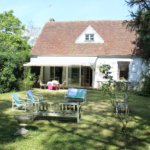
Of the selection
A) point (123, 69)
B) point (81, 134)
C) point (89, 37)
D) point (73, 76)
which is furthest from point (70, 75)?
point (81, 134)

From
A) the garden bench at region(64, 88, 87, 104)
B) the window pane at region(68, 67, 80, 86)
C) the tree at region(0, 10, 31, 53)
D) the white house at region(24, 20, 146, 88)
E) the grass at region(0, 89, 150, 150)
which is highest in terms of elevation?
the tree at region(0, 10, 31, 53)

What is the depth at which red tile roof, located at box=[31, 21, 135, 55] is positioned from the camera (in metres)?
18.4

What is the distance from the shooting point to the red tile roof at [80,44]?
18359mm

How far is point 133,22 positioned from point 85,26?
374 inches

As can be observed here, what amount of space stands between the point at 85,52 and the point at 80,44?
1.47 m

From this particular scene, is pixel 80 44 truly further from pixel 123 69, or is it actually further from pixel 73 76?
pixel 123 69

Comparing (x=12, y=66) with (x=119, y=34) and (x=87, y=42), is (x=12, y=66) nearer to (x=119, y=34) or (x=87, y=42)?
(x=87, y=42)

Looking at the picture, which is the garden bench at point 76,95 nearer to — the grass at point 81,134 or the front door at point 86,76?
the grass at point 81,134

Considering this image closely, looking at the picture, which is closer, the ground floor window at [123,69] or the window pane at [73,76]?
the ground floor window at [123,69]

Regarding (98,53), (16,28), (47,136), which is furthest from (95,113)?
(16,28)

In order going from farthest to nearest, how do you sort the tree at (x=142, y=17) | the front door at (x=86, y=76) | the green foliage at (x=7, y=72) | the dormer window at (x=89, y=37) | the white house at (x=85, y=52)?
the front door at (x=86, y=76) < the dormer window at (x=89, y=37) < the white house at (x=85, y=52) < the green foliage at (x=7, y=72) < the tree at (x=142, y=17)

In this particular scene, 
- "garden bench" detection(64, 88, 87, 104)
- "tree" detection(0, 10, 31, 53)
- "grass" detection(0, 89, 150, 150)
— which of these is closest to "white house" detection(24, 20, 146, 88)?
"garden bench" detection(64, 88, 87, 104)

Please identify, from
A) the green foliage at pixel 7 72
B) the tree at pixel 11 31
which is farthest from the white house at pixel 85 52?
the tree at pixel 11 31

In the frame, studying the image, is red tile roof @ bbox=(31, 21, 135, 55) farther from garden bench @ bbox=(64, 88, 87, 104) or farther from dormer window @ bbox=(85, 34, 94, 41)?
garden bench @ bbox=(64, 88, 87, 104)
